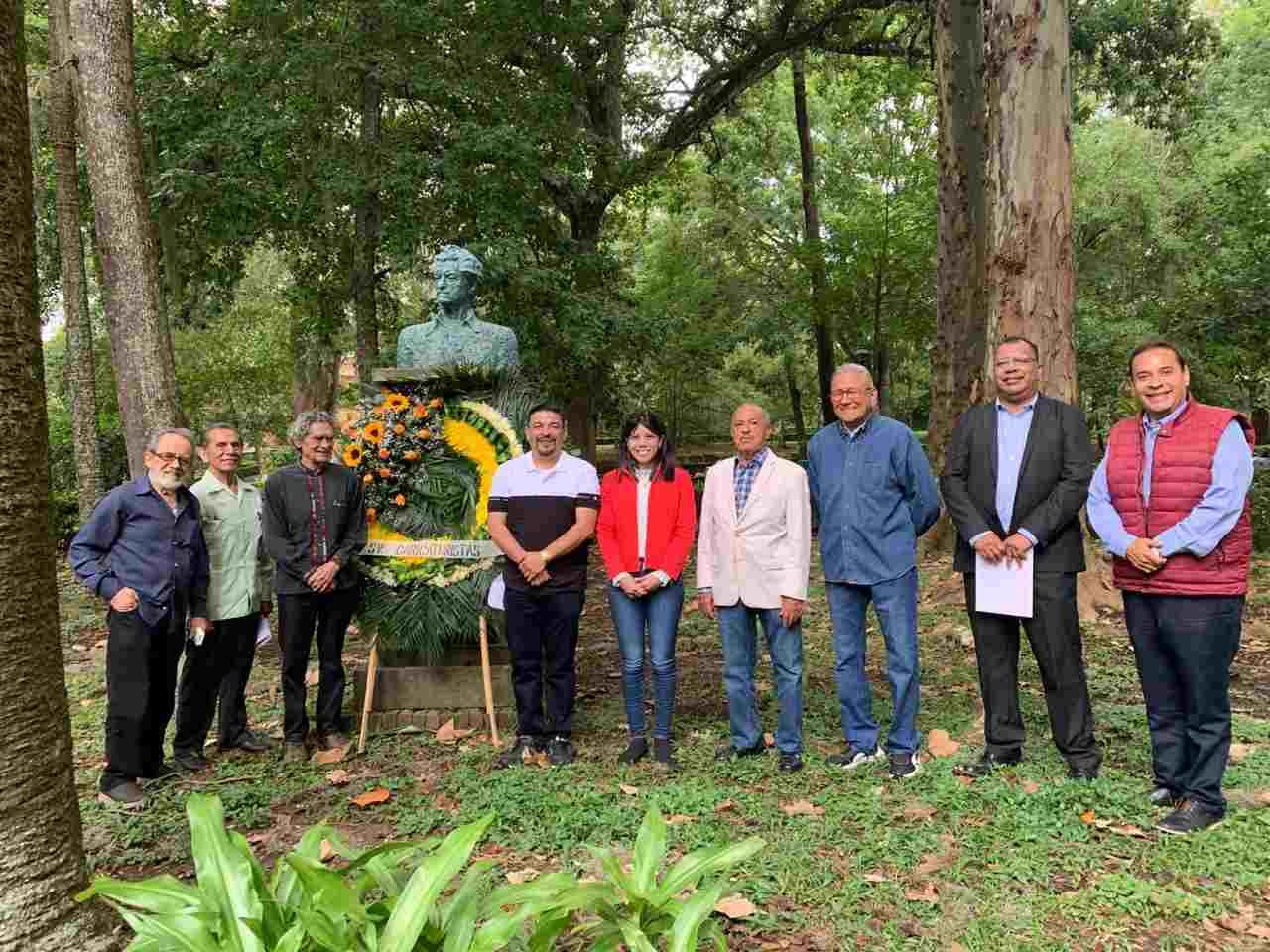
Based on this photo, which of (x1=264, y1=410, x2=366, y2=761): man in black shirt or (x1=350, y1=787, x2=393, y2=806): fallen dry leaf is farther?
(x1=264, y1=410, x2=366, y2=761): man in black shirt

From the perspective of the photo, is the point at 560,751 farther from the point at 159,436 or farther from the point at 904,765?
the point at 159,436

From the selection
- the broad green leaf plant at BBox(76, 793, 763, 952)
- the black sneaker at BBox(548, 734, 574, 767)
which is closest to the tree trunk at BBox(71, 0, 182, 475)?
the black sneaker at BBox(548, 734, 574, 767)

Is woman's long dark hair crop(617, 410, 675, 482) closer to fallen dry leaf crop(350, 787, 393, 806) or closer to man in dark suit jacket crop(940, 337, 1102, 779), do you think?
man in dark suit jacket crop(940, 337, 1102, 779)

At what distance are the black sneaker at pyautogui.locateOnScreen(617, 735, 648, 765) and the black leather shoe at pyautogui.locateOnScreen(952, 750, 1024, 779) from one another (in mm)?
1553

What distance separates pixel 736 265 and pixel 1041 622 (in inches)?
810

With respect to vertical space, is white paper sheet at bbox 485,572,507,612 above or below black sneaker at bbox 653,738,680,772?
above

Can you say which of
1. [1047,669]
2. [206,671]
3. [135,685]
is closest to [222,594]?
[206,671]

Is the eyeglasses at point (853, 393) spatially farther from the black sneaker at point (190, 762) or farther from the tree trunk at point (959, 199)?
the tree trunk at point (959, 199)

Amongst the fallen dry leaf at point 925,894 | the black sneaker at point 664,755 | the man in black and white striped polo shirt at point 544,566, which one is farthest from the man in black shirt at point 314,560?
the fallen dry leaf at point 925,894

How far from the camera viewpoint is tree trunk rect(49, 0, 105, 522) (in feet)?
26.8

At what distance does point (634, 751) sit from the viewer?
4742 mm

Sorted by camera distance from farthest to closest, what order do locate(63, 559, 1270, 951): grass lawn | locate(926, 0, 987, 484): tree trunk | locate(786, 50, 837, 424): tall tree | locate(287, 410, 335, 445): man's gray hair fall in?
locate(786, 50, 837, 424): tall tree, locate(926, 0, 987, 484): tree trunk, locate(287, 410, 335, 445): man's gray hair, locate(63, 559, 1270, 951): grass lawn

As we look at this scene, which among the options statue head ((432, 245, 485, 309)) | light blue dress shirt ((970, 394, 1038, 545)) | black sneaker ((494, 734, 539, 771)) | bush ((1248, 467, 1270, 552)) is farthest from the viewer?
bush ((1248, 467, 1270, 552))

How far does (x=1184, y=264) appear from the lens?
2134 centimetres
